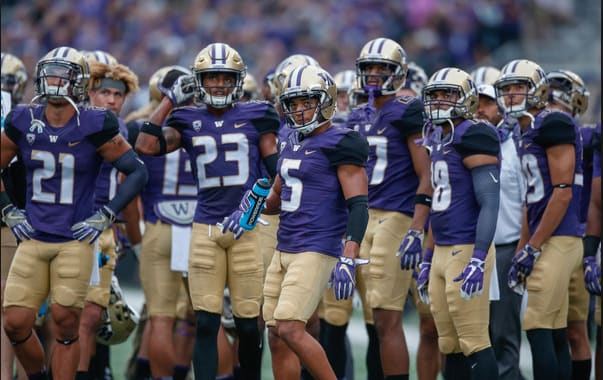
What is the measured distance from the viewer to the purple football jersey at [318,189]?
6.19 metres

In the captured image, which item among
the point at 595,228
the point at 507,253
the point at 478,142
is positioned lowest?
the point at 507,253

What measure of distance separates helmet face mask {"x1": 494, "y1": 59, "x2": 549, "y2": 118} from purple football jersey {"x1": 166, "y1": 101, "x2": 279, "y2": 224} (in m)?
1.37

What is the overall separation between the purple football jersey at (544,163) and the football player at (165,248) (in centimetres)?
205

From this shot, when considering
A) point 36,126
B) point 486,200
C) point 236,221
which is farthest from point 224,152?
point 486,200

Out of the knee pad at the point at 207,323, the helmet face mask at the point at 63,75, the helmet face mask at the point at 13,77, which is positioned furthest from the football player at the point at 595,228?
the helmet face mask at the point at 13,77

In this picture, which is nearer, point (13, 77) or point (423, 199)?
point (423, 199)

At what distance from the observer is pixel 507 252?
24.3 ft

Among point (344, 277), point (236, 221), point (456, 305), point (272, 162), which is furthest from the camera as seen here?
point (272, 162)

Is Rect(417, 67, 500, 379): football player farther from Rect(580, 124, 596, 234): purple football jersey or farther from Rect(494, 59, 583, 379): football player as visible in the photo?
Rect(580, 124, 596, 234): purple football jersey

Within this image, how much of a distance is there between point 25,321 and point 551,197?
2.92m

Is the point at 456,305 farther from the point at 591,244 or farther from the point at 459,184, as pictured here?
the point at 591,244

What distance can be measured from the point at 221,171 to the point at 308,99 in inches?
32.7

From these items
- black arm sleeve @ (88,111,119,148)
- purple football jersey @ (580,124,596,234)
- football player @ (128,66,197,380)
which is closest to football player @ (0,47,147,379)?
black arm sleeve @ (88,111,119,148)

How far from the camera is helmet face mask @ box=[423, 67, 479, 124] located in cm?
658
